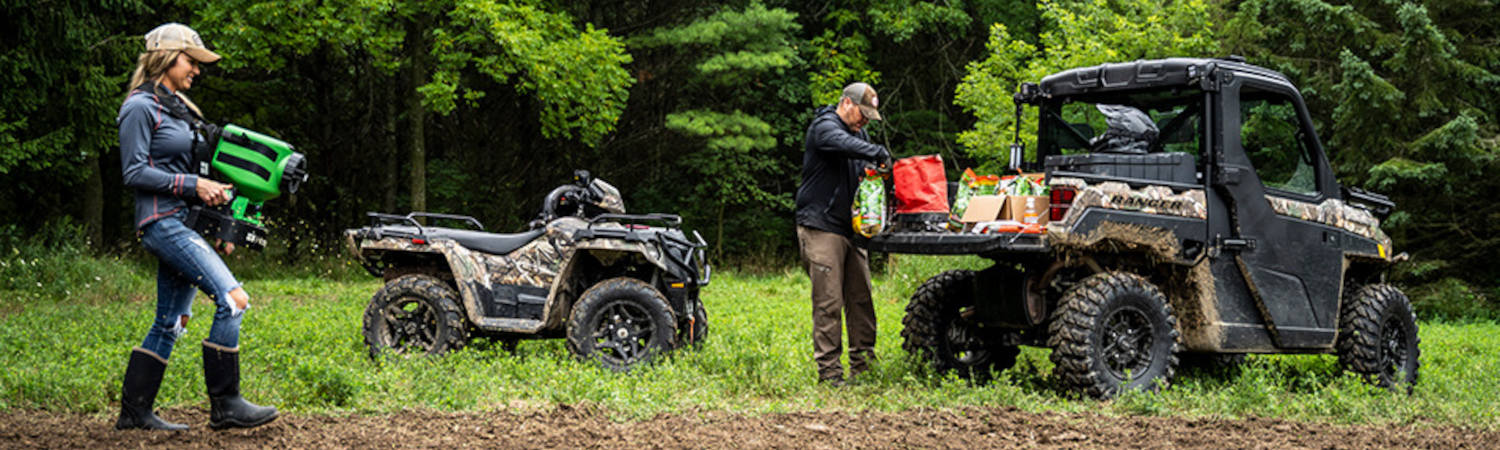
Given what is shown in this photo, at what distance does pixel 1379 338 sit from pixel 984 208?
296cm

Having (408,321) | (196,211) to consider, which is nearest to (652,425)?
(196,211)

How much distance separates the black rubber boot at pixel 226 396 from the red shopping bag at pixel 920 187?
3.39 metres

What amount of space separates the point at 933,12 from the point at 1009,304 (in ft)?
61.4

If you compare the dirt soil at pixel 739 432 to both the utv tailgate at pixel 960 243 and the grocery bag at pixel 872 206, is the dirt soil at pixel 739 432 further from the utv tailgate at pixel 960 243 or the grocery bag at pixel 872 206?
the grocery bag at pixel 872 206

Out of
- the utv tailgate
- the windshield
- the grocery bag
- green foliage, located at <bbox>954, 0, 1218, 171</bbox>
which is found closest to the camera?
the utv tailgate

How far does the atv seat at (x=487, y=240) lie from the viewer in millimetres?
8430

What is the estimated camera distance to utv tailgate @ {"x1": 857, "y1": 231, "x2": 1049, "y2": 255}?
6.62 meters

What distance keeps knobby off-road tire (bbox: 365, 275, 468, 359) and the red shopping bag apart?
305cm

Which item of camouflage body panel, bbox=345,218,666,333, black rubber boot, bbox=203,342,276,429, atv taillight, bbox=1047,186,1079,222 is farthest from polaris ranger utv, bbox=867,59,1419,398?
black rubber boot, bbox=203,342,276,429

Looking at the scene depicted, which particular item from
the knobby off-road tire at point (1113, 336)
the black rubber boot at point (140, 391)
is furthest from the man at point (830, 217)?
the black rubber boot at point (140, 391)

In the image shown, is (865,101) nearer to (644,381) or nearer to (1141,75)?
(1141,75)

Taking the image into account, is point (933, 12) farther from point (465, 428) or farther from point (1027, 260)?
point (465, 428)

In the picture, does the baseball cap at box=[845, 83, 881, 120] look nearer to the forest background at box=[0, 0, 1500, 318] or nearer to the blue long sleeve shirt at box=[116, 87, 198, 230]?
the blue long sleeve shirt at box=[116, 87, 198, 230]

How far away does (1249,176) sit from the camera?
742 cm
